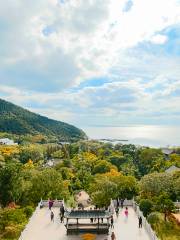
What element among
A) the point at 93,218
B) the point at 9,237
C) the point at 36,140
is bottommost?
the point at 9,237

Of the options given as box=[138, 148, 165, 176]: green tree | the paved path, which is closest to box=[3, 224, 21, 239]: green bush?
the paved path

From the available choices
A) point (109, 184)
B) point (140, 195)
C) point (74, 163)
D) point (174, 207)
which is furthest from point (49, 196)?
point (74, 163)

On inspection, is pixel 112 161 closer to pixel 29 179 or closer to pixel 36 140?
pixel 29 179

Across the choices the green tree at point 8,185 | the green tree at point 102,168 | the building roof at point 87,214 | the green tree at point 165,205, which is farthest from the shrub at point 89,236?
the green tree at point 102,168

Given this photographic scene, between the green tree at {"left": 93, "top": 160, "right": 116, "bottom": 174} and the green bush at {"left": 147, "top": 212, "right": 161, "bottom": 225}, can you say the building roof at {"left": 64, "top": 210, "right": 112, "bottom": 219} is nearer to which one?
the green bush at {"left": 147, "top": 212, "right": 161, "bottom": 225}

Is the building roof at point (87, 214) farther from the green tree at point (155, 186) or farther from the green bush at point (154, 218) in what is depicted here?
the green tree at point (155, 186)

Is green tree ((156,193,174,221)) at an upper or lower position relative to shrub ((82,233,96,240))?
upper

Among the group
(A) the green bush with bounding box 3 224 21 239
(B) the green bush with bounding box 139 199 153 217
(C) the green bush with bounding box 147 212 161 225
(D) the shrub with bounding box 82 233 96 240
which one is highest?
(B) the green bush with bounding box 139 199 153 217

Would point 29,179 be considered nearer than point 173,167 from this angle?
Yes

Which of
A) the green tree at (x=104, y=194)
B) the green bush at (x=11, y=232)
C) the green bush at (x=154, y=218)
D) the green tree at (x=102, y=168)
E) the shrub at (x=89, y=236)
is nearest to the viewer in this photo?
the shrub at (x=89, y=236)
